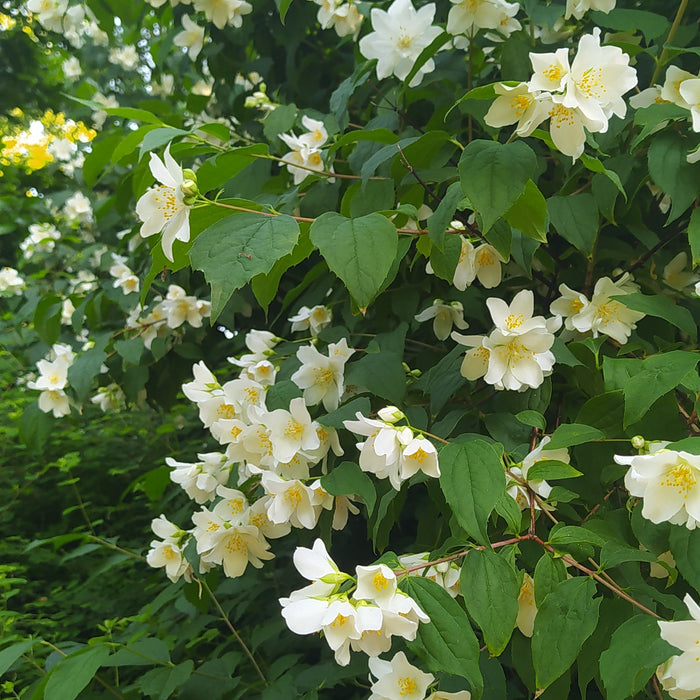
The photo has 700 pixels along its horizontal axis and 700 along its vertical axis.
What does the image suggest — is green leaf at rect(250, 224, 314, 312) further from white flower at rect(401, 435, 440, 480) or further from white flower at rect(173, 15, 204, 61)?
white flower at rect(173, 15, 204, 61)

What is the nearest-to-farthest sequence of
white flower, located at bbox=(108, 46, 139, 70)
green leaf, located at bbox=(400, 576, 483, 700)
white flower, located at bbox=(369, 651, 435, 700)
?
green leaf, located at bbox=(400, 576, 483, 700) < white flower, located at bbox=(369, 651, 435, 700) < white flower, located at bbox=(108, 46, 139, 70)

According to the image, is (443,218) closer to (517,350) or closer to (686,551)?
(517,350)

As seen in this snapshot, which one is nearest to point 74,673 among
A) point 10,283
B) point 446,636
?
point 446,636

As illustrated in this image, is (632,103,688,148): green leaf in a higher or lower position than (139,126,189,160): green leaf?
lower

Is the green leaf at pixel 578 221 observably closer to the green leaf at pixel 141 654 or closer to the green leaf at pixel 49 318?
the green leaf at pixel 141 654

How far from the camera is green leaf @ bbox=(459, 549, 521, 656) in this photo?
2.40ft

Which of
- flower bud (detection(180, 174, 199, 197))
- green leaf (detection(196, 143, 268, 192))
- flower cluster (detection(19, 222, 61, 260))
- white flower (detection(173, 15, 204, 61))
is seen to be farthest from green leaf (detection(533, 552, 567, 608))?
flower cluster (detection(19, 222, 61, 260))

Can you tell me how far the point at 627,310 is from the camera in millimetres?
1095

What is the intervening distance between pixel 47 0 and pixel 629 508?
2.32 m

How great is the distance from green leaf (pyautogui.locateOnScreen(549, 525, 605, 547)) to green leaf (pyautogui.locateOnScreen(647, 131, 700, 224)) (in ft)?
1.60

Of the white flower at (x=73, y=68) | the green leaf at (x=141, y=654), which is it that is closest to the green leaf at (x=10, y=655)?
the green leaf at (x=141, y=654)

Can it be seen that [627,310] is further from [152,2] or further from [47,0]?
[47,0]

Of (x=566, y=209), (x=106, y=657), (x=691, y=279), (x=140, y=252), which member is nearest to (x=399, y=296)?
(x=566, y=209)

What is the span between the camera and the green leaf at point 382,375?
1.00 m
